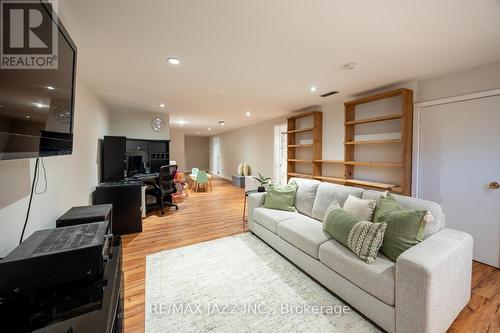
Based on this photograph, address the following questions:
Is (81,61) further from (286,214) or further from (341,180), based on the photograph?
(341,180)

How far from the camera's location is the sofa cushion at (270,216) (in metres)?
2.79

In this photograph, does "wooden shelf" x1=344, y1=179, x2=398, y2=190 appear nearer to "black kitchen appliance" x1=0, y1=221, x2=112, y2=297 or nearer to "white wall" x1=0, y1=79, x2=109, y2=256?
"black kitchen appliance" x1=0, y1=221, x2=112, y2=297

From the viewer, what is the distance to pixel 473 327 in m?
1.61

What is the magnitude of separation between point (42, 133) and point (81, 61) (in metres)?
1.82

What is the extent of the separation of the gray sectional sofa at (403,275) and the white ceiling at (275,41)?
1.53m

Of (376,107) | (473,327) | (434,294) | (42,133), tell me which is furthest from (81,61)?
(473,327)

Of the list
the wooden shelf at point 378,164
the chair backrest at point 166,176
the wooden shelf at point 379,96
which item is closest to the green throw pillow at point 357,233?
the wooden shelf at point 378,164

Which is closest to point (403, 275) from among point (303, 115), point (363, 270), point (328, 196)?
point (363, 270)

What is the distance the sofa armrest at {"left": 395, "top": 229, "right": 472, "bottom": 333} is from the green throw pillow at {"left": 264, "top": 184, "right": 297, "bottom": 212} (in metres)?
1.70

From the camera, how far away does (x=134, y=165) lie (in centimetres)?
490

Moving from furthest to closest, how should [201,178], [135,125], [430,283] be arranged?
[201,178] → [135,125] → [430,283]

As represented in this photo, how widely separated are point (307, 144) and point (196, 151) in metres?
8.76

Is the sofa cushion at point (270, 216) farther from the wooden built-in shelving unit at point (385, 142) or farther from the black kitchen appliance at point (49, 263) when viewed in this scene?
the black kitchen appliance at point (49, 263)

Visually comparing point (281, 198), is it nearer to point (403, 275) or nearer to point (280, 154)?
point (403, 275)
